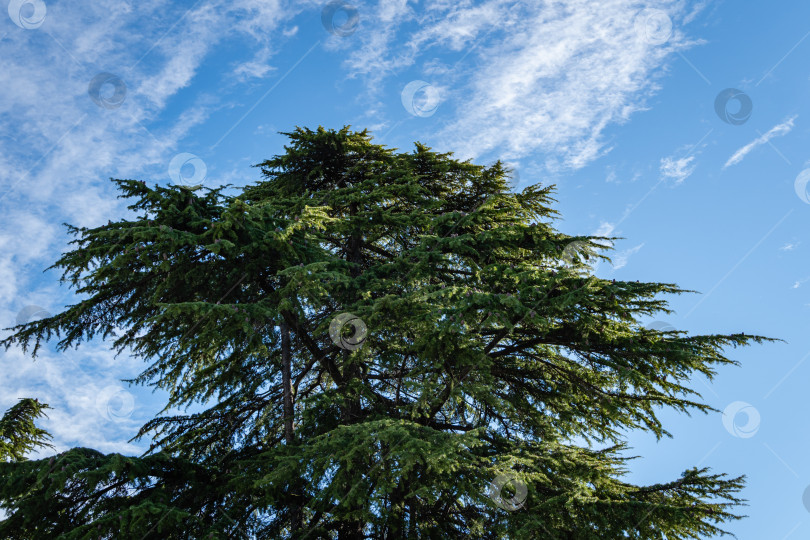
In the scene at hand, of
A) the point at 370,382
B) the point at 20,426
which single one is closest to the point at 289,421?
the point at 370,382

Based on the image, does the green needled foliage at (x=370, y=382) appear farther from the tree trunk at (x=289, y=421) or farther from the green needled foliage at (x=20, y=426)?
the green needled foliage at (x=20, y=426)

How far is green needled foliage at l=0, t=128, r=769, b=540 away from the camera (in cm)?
677

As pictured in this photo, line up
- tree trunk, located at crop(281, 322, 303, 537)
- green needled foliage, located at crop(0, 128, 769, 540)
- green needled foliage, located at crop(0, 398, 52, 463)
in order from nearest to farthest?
green needled foliage, located at crop(0, 128, 769, 540), tree trunk, located at crop(281, 322, 303, 537), green needled foliage, located at crop(0, 398, 52, 463)

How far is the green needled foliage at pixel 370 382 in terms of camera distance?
6.77 metres

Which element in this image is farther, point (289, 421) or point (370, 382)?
point (370, 382)

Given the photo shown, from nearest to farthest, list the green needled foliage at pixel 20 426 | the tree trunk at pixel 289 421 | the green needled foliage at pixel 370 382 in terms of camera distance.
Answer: the green needled foliage at pixel 370 382
the tree trunk at pixel 289 421
the green needled foliage at pixel 20 426

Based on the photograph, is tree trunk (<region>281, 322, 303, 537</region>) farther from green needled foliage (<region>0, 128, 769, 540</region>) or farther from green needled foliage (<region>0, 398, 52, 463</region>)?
green needled foliage (<region>0, 398, 52, 463</region>)

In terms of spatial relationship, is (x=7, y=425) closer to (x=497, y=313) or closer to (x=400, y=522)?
(x=400, y=522)

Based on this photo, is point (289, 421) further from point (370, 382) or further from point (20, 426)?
point (20, 426)

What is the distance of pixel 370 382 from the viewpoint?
1059 centimetres

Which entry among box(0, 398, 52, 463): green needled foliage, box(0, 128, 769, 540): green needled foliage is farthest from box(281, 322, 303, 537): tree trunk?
box(0, 398, 52, 463): green needled foliage

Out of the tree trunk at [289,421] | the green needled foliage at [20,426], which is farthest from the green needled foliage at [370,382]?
the green needled foliage at [20,426]

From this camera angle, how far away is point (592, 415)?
9484 mm

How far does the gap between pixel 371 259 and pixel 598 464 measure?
6.45m
